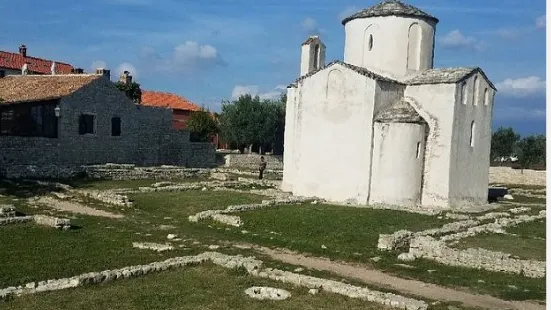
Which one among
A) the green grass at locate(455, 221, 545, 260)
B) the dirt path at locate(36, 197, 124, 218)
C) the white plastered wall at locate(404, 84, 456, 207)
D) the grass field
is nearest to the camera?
the grass field

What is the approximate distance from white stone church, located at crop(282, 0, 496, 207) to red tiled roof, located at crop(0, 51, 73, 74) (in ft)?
148

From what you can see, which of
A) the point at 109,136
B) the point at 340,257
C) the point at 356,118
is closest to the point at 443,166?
the point at 356,118

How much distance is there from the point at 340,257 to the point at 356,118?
1142 centimetres

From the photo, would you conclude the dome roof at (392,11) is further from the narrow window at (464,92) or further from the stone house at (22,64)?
the stone house at (22,64)

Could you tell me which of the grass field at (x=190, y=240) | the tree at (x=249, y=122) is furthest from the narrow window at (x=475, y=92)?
the tree at (x=249, y=122)

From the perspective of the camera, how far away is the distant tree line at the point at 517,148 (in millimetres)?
61344

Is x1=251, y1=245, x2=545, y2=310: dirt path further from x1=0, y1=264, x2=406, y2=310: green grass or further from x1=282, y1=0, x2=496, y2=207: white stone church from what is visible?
x1=282, y1=0, x2=496, y2=207: white stone church

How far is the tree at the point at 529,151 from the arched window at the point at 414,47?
39.2 metres

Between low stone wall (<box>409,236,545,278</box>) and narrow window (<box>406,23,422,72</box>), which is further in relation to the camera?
narrow window (<box>406,23,422,72</box>)

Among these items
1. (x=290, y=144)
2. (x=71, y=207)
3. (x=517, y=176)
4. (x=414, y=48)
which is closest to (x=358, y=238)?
Result: (x=71, y=207)

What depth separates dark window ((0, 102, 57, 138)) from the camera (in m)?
31.8

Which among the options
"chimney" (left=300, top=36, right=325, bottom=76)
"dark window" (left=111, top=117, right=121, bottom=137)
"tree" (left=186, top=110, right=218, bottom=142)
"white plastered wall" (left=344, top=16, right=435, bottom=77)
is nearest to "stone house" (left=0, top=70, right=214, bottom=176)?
"dark window" (left=111, top=117, right=121, bottom=137)

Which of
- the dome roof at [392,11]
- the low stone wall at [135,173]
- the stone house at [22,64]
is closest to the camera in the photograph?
the dome roof at [392,11]

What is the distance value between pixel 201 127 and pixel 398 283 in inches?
1801
